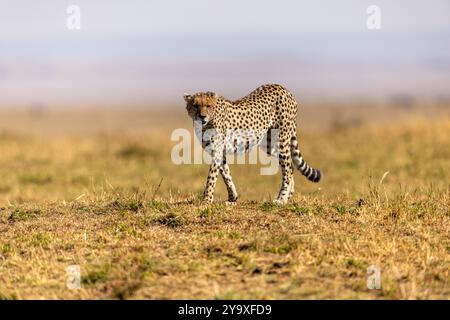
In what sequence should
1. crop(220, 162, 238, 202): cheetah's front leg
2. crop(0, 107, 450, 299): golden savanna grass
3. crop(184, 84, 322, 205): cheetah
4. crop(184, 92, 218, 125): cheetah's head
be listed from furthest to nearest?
crop(220, 162, 238, 202): cheetah's front leg, crop(184, 84, 322, 205): cheetah, crop(184, 92, 218, 125): cheetah's head, crop(0, 107, 450, 299): golden savanna grass

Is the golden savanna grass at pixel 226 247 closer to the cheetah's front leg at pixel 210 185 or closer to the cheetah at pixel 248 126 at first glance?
the cheetah's front leg at pixel 210 185

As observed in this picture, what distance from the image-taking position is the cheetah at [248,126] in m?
8.91

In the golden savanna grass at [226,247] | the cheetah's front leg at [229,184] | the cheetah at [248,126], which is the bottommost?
the golden savanna grass at [226,247]

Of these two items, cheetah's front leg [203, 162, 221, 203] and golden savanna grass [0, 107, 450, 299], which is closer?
golden savanna grass [0, 107, 450, 299]

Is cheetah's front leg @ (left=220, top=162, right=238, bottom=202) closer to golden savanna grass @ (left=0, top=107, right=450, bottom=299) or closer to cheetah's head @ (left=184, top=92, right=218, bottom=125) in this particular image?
golden savanna grass @ (left=0, top=107, right=450, bottom=299)

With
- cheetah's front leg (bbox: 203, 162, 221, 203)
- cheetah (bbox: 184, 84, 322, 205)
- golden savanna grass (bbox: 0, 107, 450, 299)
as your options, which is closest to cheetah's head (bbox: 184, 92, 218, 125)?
cheetah (bbox: 184, 84, 322, 205)

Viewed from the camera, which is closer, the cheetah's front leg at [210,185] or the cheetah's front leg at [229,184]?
the cheetah's front leg at [210,185]

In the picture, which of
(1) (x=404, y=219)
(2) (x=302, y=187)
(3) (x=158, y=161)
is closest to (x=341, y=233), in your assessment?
(1) (x=404, y=219)

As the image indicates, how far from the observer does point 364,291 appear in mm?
6113

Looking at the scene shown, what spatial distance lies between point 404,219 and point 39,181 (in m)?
8.67

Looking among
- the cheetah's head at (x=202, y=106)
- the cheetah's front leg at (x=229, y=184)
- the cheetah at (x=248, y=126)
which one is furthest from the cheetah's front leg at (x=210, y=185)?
the cheetah's head at (x=202, y=106)

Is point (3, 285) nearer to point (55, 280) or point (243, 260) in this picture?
point (55, 280)

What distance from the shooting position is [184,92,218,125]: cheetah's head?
8766 mm

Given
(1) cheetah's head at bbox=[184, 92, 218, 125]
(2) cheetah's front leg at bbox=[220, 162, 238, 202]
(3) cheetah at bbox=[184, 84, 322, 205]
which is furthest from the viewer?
(2) cheetah's front leg at bbox=[220, 162, 238, 202]
